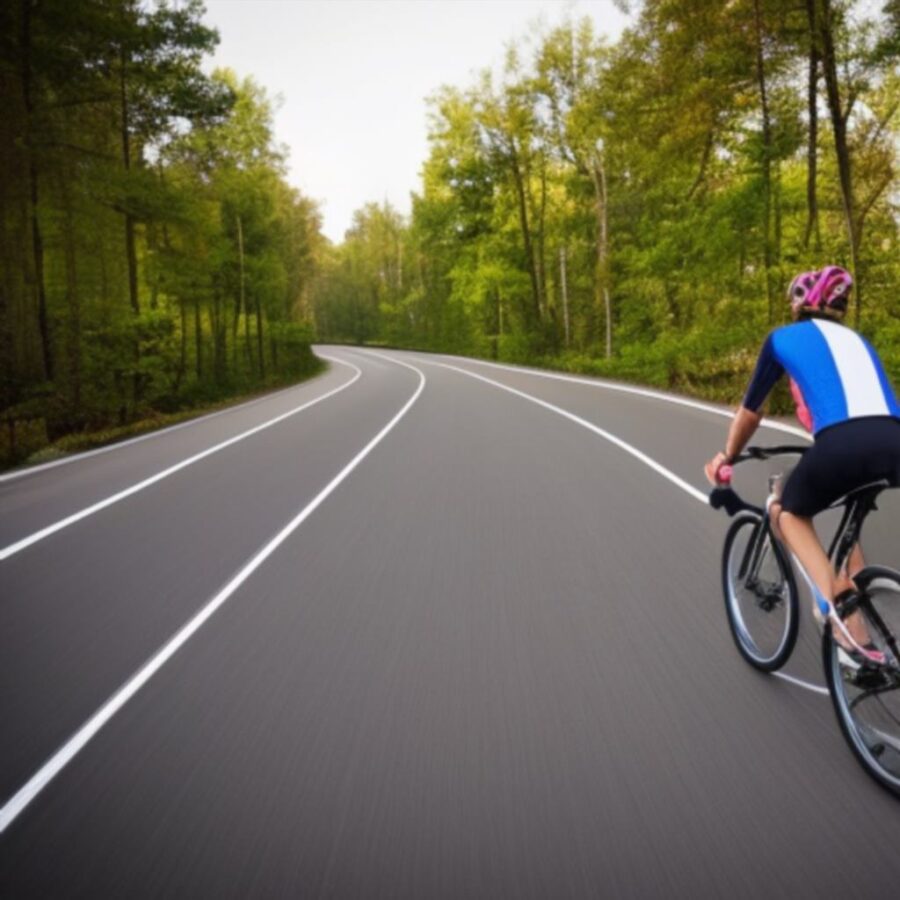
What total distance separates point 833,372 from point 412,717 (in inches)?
96.3

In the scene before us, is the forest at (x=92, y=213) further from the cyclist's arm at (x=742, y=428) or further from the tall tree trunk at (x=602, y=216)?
the tall tree trunk at (x=602, y=216)

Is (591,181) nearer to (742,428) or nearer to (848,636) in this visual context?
(742,428)

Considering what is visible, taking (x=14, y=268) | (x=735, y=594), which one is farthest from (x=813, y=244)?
(x=14, y=268)

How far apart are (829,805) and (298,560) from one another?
14.4 ft

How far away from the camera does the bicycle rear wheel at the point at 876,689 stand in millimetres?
2764

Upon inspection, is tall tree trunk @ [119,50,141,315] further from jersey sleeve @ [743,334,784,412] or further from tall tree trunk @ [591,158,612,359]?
jersey sleeve @ [743,334,784,412]

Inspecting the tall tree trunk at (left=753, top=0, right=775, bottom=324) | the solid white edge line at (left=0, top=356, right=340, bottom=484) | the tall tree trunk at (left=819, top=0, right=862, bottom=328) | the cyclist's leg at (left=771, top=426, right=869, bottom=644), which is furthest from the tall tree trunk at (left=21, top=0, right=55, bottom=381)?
the cyclist's leg at (left=771, top=426, right=869, bottom=644)

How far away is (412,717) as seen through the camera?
3.46m

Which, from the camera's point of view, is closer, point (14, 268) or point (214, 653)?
point (214, 653)

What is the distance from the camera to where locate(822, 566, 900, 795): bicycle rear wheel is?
276 centimetres

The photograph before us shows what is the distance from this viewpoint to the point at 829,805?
273 centimetres

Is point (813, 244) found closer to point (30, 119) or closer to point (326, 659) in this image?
point (326, 659)

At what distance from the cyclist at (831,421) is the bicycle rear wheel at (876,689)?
56 mm

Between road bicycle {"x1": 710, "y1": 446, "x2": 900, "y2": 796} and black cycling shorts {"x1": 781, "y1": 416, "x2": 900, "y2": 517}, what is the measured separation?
8 cm
